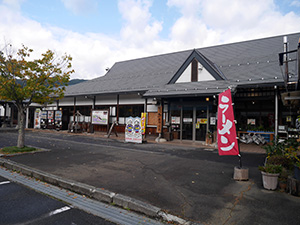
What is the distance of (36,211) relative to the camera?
368cm

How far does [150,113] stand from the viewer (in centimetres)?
1583

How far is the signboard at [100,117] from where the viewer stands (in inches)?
674

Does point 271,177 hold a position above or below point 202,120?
below

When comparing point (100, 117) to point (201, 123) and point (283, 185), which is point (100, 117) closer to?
point (201, 123)

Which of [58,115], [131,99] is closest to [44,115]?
[58,115]

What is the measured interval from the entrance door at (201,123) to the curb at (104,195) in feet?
33.4

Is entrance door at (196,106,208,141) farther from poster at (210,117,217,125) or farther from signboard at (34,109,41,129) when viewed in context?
signboard at (34,109,41,129)

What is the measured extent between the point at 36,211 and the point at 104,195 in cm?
133

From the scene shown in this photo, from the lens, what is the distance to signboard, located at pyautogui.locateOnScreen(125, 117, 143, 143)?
521 inches

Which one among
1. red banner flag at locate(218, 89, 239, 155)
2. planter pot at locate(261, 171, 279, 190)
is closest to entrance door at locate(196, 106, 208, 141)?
red banner flag at locate(218, 89, 239, 155)

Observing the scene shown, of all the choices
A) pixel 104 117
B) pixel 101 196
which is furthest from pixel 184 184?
pixel 104 117

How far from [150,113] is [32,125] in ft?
59.9

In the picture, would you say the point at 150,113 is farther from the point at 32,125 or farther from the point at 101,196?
the point at 32,125

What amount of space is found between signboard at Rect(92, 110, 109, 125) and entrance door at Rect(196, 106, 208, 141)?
8.09m
